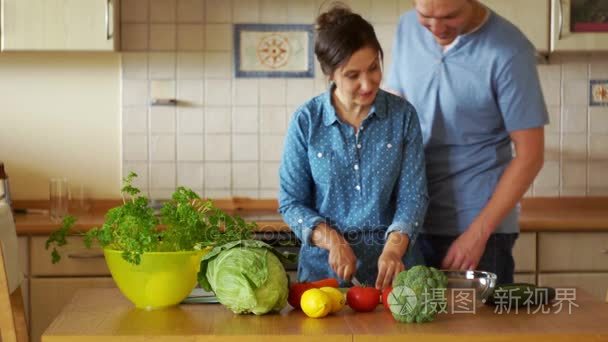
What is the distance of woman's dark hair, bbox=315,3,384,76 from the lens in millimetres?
2248

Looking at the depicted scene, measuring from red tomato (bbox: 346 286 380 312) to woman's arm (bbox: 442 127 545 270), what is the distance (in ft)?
1.67

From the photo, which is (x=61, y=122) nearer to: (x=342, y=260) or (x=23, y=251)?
(x=23, y=251)

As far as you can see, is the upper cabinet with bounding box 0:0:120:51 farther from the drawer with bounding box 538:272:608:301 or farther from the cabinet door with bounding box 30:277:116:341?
the drawer with bounding box 538:272:608:301

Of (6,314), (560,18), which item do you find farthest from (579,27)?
(6,314)

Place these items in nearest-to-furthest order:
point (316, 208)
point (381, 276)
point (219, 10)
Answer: point (381, 276)
point (316, 208)
point (219, 10)

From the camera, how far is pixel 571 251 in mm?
3506

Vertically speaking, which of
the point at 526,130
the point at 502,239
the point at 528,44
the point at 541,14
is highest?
the point at 541,14

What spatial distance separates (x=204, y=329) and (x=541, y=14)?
7.67ft

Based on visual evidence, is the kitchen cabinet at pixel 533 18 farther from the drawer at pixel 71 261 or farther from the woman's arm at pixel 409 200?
the drawer at pixel 71 261

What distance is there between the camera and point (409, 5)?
387 cm

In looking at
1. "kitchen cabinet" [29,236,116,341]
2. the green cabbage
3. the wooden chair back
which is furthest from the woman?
"kitchen cabinet" [29,236,116,341]

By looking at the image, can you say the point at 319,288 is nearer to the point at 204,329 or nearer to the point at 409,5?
the point at 204,329

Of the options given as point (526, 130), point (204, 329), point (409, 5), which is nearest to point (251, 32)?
point (409, 5)

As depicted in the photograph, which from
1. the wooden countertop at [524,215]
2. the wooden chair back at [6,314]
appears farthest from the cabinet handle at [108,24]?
the wooden chair back at [6,314]
